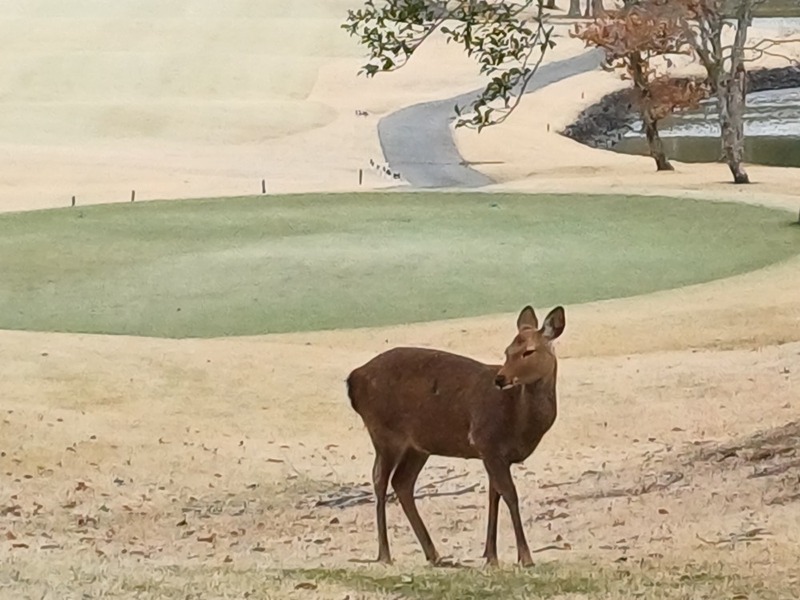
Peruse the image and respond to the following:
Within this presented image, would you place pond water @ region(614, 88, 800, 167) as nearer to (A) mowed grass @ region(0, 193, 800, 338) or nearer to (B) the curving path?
(B) the curving path

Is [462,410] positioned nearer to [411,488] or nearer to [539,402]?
[539,402]

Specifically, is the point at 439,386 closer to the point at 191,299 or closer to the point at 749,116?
the point at 191,299

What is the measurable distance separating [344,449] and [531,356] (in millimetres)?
4681

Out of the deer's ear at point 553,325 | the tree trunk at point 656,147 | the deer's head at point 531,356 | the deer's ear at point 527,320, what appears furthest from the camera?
the tree trunk at point 656,147

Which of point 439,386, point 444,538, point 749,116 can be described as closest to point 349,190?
point 444,538

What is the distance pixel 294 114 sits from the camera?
35.2 metres

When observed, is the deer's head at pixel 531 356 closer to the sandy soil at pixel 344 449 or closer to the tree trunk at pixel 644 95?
the sandy soil at pixel 344 449

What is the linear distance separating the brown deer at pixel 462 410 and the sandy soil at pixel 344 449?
550mm

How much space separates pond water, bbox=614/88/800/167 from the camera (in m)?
33.9

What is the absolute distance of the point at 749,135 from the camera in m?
37.4

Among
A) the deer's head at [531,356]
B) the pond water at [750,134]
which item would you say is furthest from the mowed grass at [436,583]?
the pond water at [750,134]

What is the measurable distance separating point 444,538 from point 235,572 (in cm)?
187

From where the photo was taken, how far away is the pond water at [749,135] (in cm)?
3394

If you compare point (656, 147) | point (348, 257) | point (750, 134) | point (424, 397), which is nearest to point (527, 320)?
point (424, 397)
